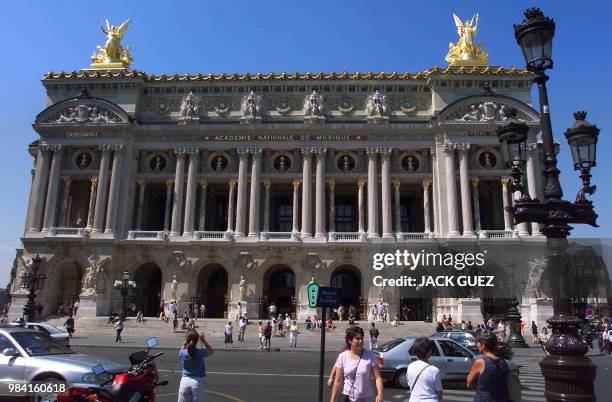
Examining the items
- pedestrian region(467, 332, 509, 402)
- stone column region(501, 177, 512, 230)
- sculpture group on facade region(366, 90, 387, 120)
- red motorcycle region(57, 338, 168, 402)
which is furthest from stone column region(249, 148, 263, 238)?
pedestrian region(467, 332, 509, 402)

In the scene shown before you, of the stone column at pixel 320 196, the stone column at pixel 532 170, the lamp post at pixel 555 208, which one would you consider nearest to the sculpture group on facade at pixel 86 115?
the stone column at pixel 320 196

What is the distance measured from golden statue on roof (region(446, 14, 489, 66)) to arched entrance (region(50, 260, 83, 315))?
4085 cm

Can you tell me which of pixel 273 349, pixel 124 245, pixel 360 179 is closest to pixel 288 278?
pixel 360 179

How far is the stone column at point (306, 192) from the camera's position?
45.7m

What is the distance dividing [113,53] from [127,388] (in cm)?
5065

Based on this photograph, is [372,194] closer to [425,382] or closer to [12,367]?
[12,367]

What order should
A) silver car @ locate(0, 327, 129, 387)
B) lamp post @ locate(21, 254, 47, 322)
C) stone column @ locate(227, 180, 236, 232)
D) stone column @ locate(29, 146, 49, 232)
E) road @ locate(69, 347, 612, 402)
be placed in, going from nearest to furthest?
silver car @ locate(0, 327, 129, 387) → road @ locate(69, 347, 612, 402) → lamp post @ locate(21, 254, 47, 322) → stone column @ locate(227, 180, 236, 232) → stone column @ locate(29, 146, 49, 232)

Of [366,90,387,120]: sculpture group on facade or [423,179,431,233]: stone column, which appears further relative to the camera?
[366,90,387,120]: sculpture group on facade

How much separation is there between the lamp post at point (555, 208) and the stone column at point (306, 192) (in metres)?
35.2

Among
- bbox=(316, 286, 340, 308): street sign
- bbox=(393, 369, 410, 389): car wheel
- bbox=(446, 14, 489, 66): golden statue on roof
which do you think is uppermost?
bbox=(446, 14, 489, 66): golden statue on roof

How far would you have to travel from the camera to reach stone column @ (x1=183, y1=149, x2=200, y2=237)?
152 ft

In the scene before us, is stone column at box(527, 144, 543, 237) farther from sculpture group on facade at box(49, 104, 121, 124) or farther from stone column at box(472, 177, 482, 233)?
sculpture group on facade at box(49, 104, 121, 124)

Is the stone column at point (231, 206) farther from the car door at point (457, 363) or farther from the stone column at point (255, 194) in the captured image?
the car door at point (457, 363)

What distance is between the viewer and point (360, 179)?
155ft
